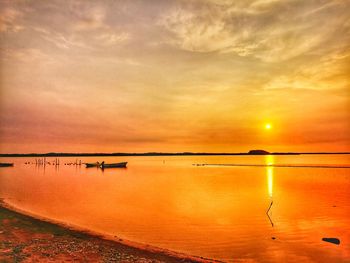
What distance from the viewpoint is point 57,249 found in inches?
622

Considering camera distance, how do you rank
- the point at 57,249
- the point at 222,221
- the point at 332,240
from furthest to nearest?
the point at 222,221 < the point at 332,240 < the point at 57,249

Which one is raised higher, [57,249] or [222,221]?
[57,249]

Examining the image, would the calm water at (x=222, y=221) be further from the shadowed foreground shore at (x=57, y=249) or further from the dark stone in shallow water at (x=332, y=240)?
the shadowed foreground shore at (x=57, y=249)

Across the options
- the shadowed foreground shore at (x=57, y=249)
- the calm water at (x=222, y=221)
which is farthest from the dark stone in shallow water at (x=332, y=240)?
the shadowed foreground shore at (x=57, y=249)

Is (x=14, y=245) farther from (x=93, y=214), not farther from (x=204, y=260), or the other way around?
(x=93, y=214)

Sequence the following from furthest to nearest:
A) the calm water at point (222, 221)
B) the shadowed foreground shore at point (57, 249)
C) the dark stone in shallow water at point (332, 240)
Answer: the dark stone in shallow water at point (332, 240), the calm water at point (222, 221), the shadowed foreground shore at point (57, 249)

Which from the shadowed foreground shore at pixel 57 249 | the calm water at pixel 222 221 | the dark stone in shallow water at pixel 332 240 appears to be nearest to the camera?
the shadowed foreground shore at pixel 57 249

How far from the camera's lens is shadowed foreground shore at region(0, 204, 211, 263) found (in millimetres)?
14422

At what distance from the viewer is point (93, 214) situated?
3192 centimetres

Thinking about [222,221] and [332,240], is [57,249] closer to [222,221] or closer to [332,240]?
[222,221]

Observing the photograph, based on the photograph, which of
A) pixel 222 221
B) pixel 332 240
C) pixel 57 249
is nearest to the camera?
pixel 57 249

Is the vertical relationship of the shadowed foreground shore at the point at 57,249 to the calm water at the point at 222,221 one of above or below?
above

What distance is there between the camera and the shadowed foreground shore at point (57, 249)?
47.3 feet

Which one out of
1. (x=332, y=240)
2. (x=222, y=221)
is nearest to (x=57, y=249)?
(x=222, y=221)
